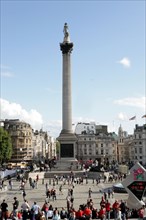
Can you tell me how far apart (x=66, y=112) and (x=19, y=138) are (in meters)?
62.2

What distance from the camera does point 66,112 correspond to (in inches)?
3078

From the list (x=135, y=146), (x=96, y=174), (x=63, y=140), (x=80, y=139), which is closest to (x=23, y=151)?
(x=80, y=139)

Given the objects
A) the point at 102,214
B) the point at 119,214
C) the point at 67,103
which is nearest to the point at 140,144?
the point at 67,103

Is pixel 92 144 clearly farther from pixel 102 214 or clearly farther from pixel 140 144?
pixel 102 214

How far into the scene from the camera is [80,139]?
151 meters

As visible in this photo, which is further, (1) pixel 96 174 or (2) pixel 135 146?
(2) pixel 135 146

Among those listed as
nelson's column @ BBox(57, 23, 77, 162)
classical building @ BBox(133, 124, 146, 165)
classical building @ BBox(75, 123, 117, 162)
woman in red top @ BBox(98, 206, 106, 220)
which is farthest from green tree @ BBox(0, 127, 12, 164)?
woman in red top @ BBox(98, 206, 106, 220)

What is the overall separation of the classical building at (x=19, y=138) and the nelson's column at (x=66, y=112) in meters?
58.9

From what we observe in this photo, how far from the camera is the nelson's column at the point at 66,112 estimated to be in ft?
250

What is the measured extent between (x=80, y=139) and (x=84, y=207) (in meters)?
125

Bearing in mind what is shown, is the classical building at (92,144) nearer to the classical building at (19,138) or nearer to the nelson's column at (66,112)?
the classical building at (19,138)

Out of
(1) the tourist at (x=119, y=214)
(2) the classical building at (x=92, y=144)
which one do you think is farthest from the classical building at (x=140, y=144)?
(1) the tourist at (x=119, y=214)

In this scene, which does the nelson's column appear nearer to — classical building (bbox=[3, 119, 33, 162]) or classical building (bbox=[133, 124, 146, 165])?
classical building (bbox=[3, 119, 33, 162])

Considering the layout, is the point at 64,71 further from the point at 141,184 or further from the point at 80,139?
the point at 80,139
